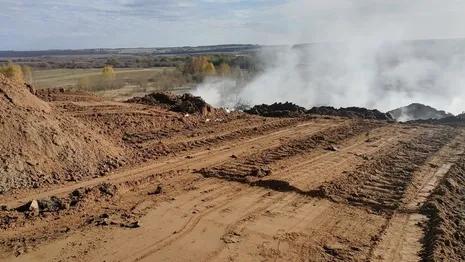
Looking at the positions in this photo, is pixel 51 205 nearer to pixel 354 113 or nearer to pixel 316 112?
pixel 316 112

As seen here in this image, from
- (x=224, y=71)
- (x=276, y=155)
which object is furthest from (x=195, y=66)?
(x=276, y=155)

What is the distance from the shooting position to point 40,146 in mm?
10773

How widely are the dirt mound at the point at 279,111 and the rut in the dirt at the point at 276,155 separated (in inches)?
171

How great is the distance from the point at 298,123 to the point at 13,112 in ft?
41.0

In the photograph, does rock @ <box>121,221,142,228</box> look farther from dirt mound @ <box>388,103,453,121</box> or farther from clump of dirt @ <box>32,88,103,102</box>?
dirt mound @ <box>388,103,453,121</box>

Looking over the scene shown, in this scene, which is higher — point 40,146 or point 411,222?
point 40,146

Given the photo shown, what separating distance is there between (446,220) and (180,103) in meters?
14.0

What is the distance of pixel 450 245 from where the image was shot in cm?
767

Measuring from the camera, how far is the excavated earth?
24.6 feet

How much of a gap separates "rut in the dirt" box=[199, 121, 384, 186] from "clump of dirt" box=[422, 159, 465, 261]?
3.13 m

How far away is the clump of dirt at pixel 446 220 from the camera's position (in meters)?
7.43

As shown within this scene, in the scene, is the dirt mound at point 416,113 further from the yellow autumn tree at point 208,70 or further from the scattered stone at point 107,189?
the yellow autumn tree at point 208,70

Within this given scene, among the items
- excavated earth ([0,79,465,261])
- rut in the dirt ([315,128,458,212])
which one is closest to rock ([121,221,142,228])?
excavated earth ([0,79,465,261])

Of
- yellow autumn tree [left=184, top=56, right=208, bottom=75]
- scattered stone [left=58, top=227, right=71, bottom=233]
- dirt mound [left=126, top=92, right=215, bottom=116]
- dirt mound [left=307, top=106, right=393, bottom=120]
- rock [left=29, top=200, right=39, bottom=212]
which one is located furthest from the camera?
yellow autumn tree [left=184, top=56, right=208, bottom=75]
